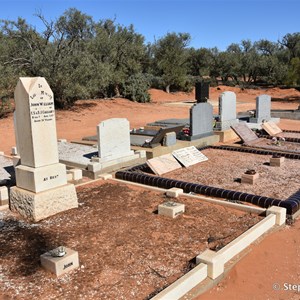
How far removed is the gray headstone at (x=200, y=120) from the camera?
1184 cm

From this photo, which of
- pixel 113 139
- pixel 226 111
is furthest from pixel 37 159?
pixel 226 111

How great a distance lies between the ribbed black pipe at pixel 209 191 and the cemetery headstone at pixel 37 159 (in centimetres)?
213

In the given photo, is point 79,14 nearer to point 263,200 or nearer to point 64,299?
point 263,200

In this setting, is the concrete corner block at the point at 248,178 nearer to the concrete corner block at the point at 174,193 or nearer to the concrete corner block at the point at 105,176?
the concrete corner block at the point at 174,193

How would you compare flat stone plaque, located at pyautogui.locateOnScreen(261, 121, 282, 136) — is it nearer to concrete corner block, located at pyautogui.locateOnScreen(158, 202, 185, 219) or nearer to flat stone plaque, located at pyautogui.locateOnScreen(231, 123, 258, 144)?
flat stone plaque, located at pyautogui.locateOnScreen(231, 123, 258, 144)

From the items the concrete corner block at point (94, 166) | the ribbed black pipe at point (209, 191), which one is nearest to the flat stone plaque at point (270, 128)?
the ribbed black pipe at point (209, 191)

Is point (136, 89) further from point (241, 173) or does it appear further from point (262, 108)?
point (241, 173)

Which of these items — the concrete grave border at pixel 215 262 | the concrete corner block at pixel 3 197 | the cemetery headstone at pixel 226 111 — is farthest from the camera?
the cemetery headstone at pixel 226 111

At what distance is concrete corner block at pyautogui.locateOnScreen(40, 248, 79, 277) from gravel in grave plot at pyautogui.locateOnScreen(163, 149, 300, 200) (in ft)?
13.5

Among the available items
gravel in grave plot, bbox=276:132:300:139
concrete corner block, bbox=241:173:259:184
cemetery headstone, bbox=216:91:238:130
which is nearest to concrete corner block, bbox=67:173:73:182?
concrete corner block, bbox=241:173:259:184

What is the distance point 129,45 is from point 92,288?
2743 centimetres

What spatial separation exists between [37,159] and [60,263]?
90.0 inches

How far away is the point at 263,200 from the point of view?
6172 mm

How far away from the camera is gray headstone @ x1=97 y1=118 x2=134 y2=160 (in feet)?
29.3
